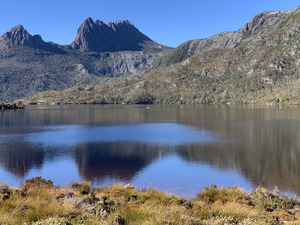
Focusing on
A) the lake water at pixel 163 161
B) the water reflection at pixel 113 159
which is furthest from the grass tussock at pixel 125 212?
the water reflection at pixel 113 159

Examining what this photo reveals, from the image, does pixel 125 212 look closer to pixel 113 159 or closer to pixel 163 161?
pixel 163 161

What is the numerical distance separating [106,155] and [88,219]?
3865 cm

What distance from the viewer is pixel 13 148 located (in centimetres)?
5625

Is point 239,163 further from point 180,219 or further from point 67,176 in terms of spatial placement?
point 180,219

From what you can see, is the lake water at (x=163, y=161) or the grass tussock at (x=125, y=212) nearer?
the grass tussock at (x=125, y=212)

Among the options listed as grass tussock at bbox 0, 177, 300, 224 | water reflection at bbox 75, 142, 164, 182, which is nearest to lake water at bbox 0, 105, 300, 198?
water reflection at bbox 75, 142, 164, 182

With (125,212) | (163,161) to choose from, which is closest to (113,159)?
(163,161)

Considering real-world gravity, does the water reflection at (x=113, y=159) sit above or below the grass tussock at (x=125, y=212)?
below

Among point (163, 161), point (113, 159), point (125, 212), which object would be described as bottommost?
point (163, 161)

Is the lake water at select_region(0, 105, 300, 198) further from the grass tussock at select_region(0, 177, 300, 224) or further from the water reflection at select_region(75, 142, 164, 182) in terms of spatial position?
the grass tussock at select_region(0, 177, 300, 224)

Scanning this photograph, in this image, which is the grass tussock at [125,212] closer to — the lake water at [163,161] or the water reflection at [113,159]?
the lake water at [163,161]

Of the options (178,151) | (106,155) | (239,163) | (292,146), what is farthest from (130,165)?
(292,146)

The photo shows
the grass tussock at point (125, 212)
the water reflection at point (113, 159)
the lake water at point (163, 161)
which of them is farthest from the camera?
the water reflection at point (113, 159)

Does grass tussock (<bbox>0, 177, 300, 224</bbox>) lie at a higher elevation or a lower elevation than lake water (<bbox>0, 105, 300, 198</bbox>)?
higher
